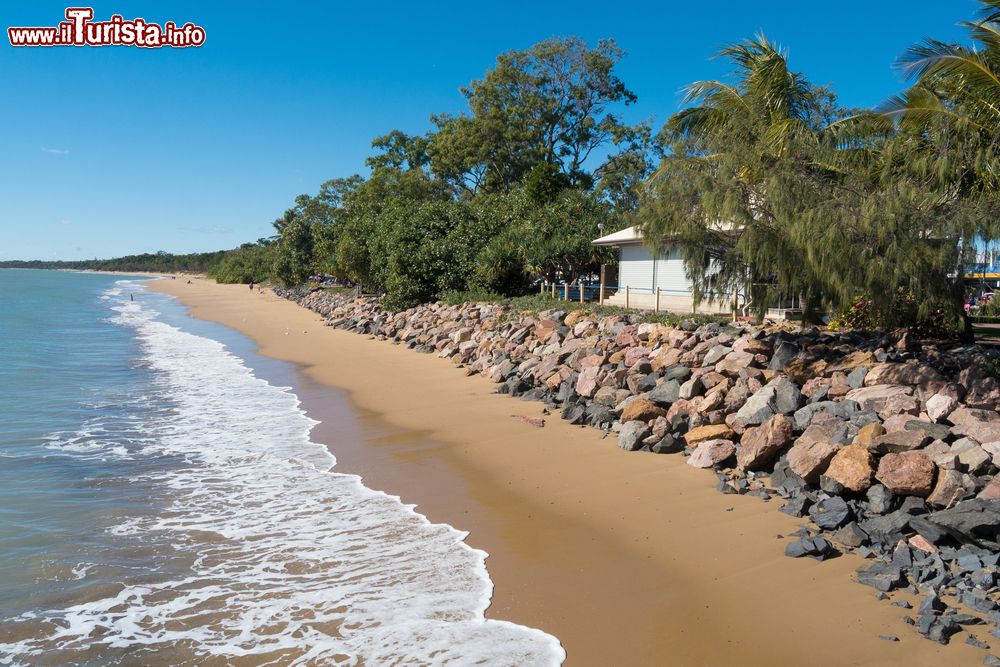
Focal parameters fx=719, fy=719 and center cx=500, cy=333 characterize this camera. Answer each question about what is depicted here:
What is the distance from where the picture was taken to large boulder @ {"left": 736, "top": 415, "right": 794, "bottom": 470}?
28.8 ft

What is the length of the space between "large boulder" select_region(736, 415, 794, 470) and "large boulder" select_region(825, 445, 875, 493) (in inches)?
31.8

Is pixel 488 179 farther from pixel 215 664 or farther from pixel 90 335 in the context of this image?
pixel 215 664

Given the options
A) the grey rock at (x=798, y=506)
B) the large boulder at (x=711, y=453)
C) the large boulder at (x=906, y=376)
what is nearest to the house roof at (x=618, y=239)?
the large boulder at (x=906, y=376)

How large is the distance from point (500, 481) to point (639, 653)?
432 centimetres

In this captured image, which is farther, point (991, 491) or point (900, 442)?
point (900, 442)

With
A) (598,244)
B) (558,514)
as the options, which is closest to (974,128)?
(558,514)

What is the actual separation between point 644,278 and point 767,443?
1686 centimetres

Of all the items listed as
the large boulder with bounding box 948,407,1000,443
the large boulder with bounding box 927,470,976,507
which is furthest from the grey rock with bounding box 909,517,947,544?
the large boulder with bounding box 948,407,1000,443

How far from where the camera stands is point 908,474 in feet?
24.1

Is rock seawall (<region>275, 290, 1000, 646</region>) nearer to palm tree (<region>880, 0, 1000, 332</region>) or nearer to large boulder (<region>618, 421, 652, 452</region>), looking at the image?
Answer: large boulder (<region>618, 421, 652, 452</region>)

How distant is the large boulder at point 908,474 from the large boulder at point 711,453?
2002 mm

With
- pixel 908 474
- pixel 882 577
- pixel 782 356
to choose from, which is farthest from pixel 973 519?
pixel 782 356

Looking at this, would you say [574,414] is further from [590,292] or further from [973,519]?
[590,292]

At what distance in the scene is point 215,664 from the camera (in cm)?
529
